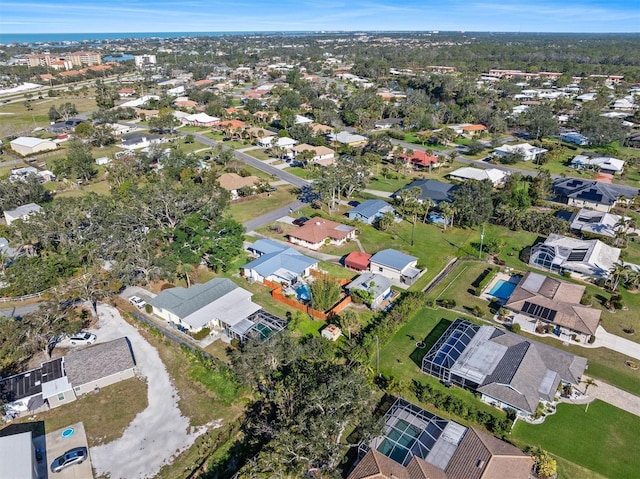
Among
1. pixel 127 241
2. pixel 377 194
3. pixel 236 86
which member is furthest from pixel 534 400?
pixel 236 86

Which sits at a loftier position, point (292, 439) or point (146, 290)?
point (292, 439)

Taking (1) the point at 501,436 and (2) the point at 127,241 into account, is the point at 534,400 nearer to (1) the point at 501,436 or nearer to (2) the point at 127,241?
(1) the point at 501,436

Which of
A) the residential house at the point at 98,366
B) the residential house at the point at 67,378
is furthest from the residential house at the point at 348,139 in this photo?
the residential house at the point at 67,378

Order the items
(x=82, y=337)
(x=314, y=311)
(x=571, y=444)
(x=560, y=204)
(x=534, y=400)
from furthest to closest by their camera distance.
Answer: (x=560, y=204) → (x=314, y=311) → (x=82, y=337) → (x=534, y=400) → (x=571, y=444)

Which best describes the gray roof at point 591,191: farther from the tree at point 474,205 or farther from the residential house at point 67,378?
the residential house at point 67,378

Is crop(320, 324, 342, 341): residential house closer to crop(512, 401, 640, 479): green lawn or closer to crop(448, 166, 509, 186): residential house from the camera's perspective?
crop(512, 401, 640, 479): green lawn

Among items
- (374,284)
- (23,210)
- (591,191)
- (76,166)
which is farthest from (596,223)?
(76,166)

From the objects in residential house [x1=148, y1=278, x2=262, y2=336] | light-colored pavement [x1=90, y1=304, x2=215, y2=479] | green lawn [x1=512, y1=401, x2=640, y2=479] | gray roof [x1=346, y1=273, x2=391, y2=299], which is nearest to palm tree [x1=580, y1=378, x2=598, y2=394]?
green lawn [x1=512, y1=401, x2=640, y2=479]

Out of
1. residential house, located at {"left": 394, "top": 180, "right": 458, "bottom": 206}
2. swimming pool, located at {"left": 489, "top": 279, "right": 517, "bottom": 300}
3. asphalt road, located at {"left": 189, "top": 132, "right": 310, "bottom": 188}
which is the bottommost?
swimming pool, located at {"left": 489, "top": 279, "right": 517, "bottom": 300}
